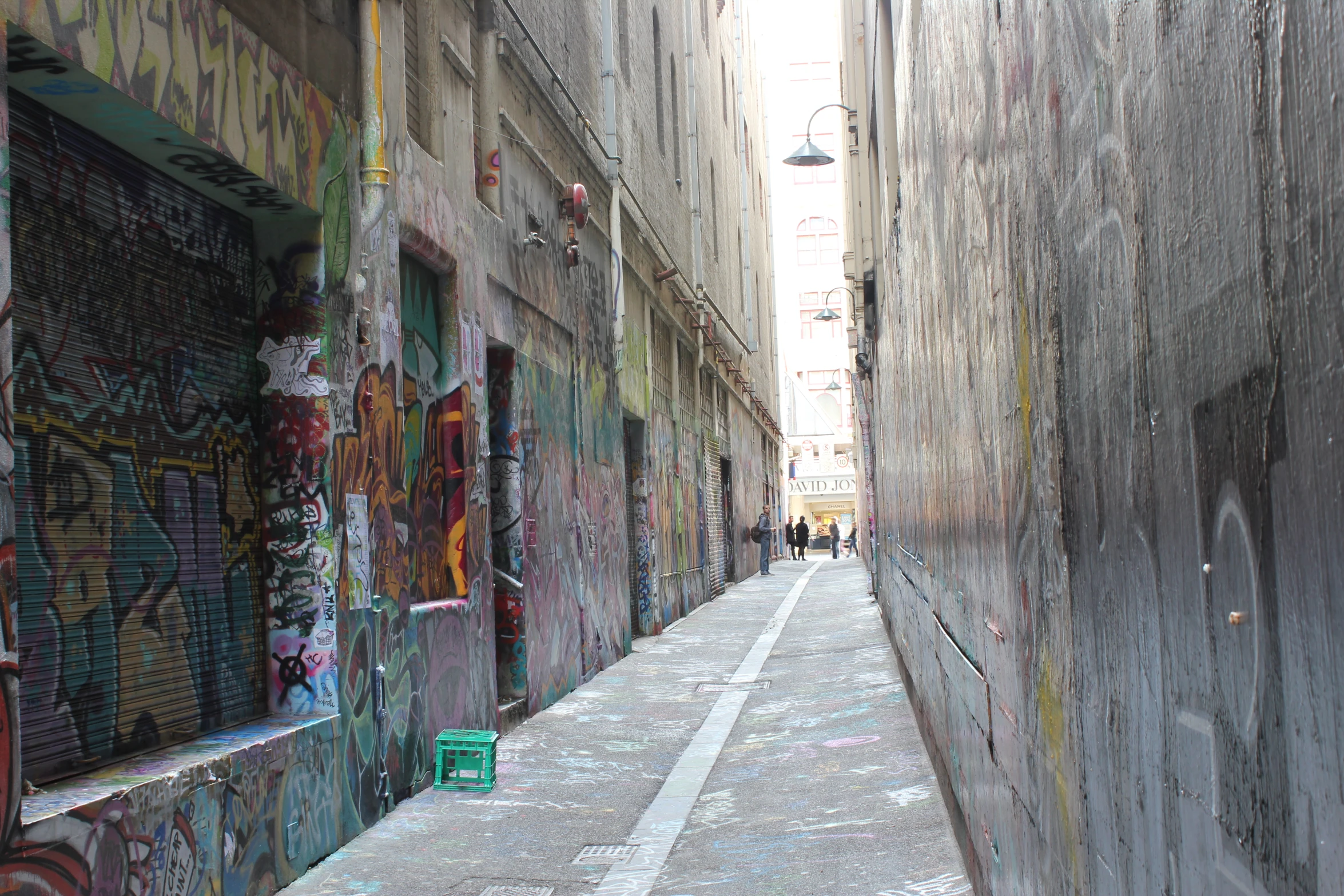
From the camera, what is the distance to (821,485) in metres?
58.3

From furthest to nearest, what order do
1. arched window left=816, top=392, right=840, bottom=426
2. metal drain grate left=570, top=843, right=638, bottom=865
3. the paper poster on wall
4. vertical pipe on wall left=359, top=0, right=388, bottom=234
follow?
arched window left=816, top=392, right=840, bottom=426, vertical pipe on wall left=359, top=0, right=388, bottom=234, the paper poster on wall, metal drain grate left=570, top=843, right=638, bottom=865

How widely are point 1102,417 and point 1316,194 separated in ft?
3.16

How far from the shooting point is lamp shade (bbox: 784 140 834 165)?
18234 mm

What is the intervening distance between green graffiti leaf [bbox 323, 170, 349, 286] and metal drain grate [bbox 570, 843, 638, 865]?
10.4 ft

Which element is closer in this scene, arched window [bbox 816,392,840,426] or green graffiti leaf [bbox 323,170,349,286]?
green graffiti leaf [bbox 323,170,349,286]

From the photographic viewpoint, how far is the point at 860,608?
18562mm

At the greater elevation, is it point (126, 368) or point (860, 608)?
point (126, 368)

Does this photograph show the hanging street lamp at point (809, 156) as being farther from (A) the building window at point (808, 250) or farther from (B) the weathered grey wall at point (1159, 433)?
(A) the building window at point (808, 250)

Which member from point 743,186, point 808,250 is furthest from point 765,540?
point 808,250

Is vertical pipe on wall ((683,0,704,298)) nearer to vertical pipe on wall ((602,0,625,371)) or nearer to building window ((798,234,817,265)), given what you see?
vertical pipe on wall ((602,0,625,371))

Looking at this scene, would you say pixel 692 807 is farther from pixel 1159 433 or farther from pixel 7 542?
pixel 1159 433

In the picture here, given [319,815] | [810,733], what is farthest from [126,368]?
[810,733]

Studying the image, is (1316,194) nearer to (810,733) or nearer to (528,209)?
(810,733)

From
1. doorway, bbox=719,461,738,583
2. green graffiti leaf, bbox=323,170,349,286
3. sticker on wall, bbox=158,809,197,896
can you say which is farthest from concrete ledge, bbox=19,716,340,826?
doorway, bbox=719,461,738,583
